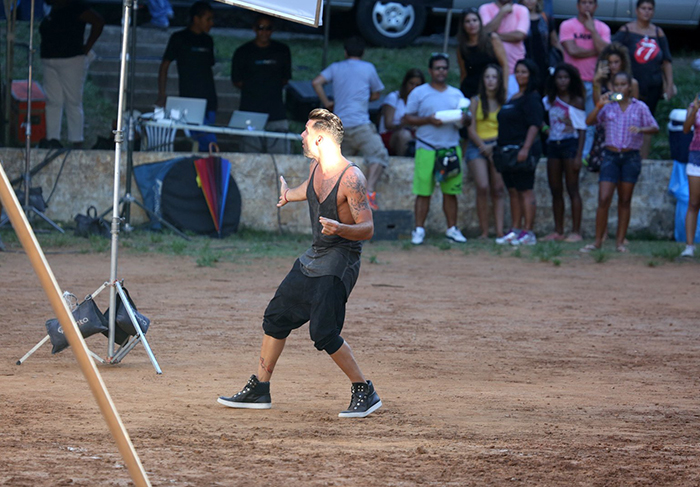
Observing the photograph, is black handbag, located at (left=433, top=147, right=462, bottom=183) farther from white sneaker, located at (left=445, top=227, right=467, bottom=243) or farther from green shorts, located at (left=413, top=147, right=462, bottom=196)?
white sneaker, located at (left=445, top=227, right=467, bottom=243)

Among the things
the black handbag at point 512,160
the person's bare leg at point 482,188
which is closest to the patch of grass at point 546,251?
the person's bare leg at point 482,188

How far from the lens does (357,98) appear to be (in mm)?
12703

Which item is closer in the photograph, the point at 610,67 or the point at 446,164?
the point at 610,67

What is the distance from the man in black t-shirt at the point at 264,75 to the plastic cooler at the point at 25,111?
301cm

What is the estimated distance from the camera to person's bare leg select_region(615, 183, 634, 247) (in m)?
11.7

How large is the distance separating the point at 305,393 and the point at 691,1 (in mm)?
14233

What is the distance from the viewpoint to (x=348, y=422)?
16.5ft

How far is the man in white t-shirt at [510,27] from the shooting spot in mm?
12961

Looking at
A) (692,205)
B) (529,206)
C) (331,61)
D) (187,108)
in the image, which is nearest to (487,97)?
(529,206)

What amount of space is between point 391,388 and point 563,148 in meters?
7.58

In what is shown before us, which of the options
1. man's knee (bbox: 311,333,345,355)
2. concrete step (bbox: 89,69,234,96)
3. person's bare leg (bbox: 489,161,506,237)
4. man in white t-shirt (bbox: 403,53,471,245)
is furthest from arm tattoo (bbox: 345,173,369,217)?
concrete step (bbox: 89,69,234,96)

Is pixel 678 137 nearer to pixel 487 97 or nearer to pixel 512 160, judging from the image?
pixel 512 160

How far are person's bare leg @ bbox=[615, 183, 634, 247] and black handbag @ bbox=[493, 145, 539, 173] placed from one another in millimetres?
1200

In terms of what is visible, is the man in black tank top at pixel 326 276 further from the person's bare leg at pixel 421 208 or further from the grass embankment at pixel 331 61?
the grass embankment at pixel 331 61
